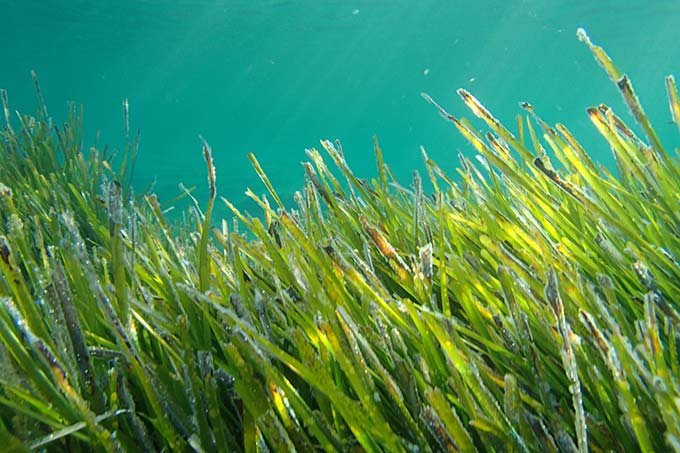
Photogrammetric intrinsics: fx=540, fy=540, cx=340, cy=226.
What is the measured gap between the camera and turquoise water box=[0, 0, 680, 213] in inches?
1390

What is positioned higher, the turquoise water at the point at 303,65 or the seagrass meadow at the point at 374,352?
the turquoise water at the point at 303,65

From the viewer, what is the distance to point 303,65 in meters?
62.8

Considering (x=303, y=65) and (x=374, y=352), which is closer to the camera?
(x=374, y=352)

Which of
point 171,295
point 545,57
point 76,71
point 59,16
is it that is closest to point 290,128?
point 76,71

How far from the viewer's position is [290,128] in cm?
11131

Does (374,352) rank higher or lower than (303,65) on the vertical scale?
lower

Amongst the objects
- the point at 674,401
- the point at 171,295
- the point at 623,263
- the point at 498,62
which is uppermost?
the point at 498,62

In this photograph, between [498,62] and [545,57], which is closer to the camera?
[545,57]

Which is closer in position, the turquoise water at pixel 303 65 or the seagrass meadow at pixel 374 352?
the seagrass meadow at pixel 374 352

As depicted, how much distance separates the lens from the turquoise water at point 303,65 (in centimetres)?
3531

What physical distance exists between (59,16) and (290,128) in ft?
253

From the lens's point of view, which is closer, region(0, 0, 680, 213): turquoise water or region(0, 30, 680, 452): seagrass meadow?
region(0, 30, 680, 452): seagrass meadow

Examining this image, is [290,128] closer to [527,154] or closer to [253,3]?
[253,3]

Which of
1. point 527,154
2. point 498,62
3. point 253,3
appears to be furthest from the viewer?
point 498,62
